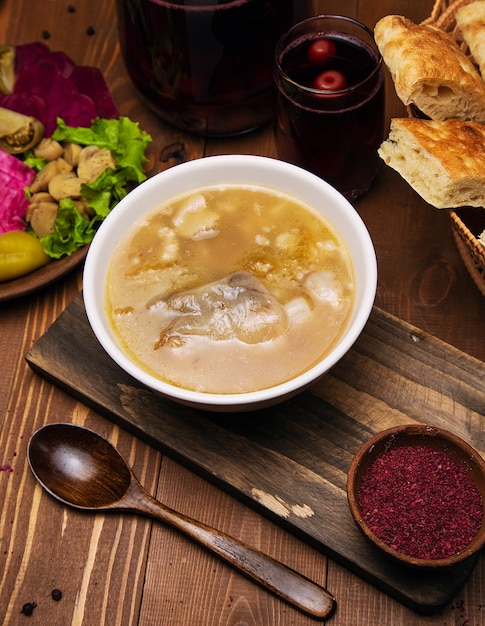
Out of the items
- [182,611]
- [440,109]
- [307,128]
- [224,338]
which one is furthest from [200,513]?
[440,109]

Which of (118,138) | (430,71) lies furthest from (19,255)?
(430,71)

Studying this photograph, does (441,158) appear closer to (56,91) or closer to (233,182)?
(233,182)

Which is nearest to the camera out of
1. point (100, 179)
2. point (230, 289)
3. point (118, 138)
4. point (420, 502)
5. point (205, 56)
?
point (420, 502)

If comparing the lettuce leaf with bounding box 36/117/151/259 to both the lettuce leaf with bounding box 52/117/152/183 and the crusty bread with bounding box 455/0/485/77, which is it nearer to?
the lettuce leaf with bounding box 52/117/152/183

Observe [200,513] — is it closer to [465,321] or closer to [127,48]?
[465,321]

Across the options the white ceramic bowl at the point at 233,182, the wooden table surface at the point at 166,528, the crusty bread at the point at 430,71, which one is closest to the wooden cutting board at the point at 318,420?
the wooden table surface at the point at 166,528
